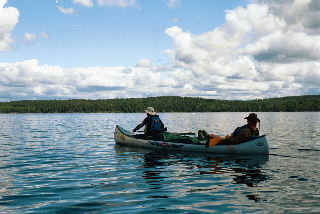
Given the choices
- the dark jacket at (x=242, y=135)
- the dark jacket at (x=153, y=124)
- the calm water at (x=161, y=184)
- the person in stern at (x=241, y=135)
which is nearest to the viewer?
the calm water at (x=161, y=184)

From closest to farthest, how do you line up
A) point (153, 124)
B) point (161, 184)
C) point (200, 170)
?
point (161, 184) < point (200, 170) < point (153, 124)

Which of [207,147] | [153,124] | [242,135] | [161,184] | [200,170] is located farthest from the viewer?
[153,124]

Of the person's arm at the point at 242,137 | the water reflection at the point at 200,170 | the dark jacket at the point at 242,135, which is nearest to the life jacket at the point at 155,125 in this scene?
the water reflection at the point at 200,170

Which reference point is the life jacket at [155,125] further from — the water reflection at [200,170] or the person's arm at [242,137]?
the person's arm at [242,137]

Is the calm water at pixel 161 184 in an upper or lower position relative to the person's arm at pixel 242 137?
lower

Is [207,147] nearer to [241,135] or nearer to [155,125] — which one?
[241,135]

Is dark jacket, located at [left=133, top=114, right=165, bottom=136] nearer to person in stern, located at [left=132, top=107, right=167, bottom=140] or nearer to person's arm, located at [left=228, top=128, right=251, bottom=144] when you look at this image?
person in stern, located at [left=132, top=107, right=167, bottom=140]

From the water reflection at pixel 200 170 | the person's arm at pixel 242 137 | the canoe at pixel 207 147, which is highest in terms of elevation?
the person's arm at pixel 242 137

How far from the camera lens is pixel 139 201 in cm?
814

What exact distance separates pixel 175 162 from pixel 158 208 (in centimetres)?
718

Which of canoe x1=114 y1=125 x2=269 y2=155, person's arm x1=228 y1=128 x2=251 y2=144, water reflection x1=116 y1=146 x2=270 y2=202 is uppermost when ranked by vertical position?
person's arm x1=228 y1=128 x2=251 y2=144

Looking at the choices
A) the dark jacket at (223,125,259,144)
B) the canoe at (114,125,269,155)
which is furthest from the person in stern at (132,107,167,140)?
the dark jacket at (223,125,259,144)

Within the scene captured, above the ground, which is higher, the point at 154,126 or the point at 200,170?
the point at 154,126

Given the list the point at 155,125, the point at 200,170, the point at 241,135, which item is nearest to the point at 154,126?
the point at 155,125
